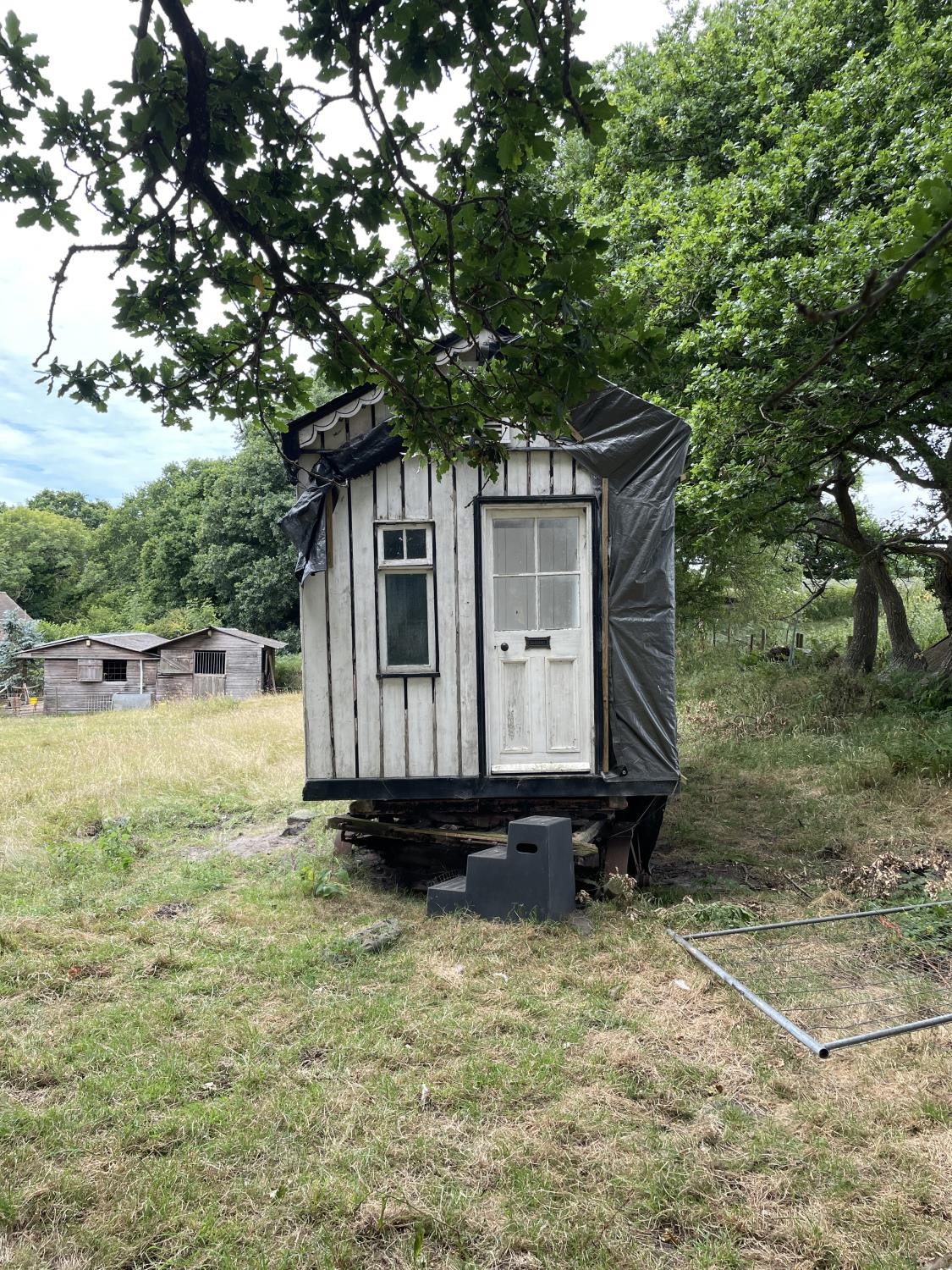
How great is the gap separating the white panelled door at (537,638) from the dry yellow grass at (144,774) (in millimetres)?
4138

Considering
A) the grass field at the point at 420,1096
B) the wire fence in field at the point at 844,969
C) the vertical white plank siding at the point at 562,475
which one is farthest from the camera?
the vertical white plank siding at the point at 562,475

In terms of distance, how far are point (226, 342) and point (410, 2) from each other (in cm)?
163

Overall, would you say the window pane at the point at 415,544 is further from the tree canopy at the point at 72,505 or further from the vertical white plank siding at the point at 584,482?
the tree canopy at the point at 72,505

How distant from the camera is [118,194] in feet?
10.1

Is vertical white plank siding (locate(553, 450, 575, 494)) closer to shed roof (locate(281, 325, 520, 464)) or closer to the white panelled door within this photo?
the white panelled door

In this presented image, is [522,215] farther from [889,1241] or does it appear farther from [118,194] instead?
[889,1241]

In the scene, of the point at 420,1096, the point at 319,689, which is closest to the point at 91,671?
the point at 319,689

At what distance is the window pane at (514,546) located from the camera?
19.9ft

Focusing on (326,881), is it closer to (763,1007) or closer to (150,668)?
(763,1007)

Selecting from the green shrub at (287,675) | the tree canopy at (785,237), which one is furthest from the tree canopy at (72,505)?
the tree canopy at (785,237)

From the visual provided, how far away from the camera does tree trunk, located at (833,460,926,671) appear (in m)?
11.6

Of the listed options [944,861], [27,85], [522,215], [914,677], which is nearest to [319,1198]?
[522,215]

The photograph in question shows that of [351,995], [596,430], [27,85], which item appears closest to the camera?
[27,85]

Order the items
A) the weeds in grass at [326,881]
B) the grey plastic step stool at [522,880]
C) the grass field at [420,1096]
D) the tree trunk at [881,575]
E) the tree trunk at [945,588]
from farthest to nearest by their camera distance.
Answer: the tree trunk at [881,575], the tree trunk at [945,588], the weeds in grass at [326,881], the grey plastic step stool at [522,880], the grass field at [420,1096]
